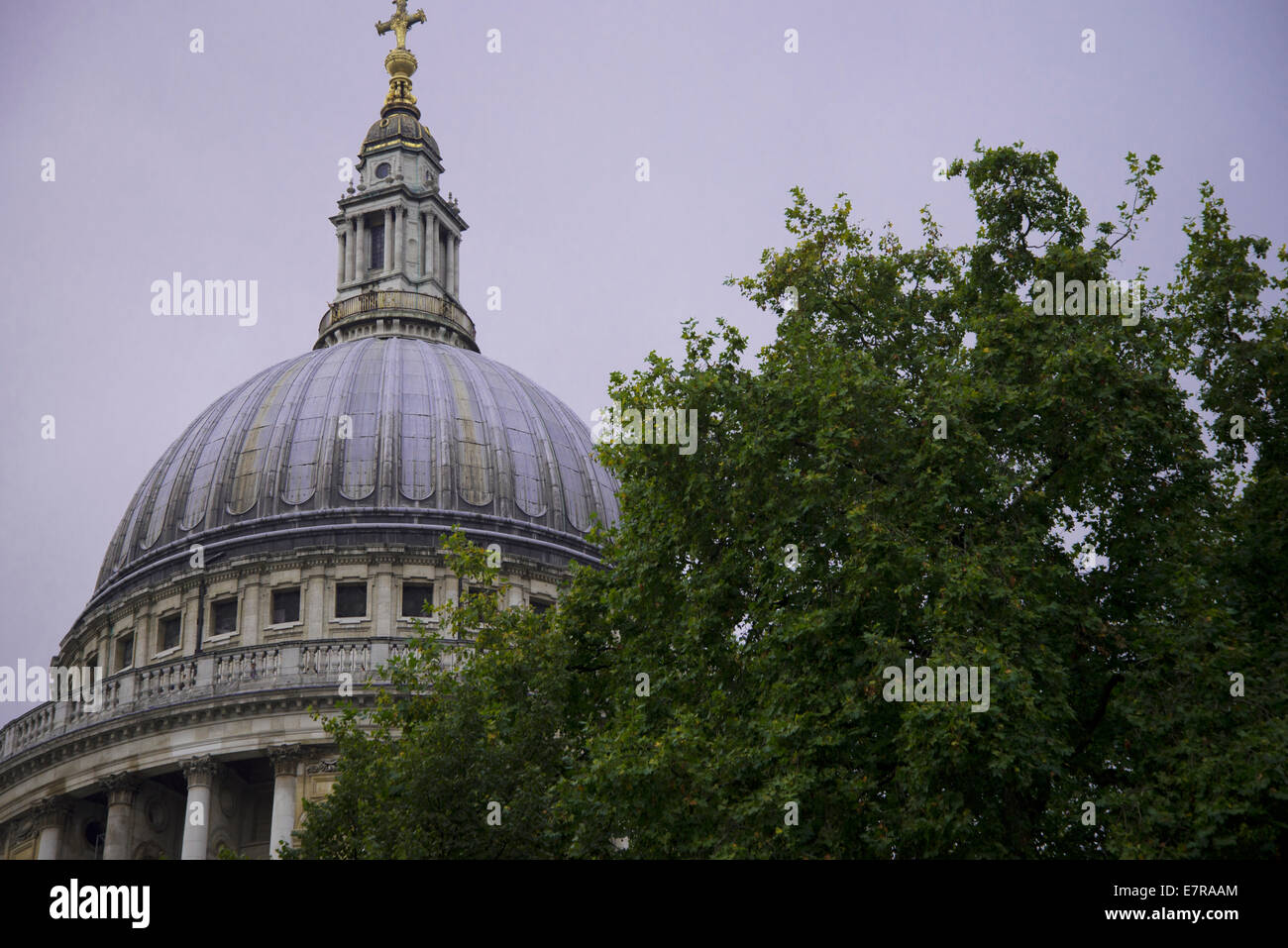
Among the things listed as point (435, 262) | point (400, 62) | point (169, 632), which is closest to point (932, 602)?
point (169, 632)

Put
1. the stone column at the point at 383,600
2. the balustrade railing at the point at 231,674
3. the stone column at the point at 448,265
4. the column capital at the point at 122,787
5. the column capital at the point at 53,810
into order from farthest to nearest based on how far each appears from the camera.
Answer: the stone column at the point at 448,265, the stone column at the point at 383,600, the column capital at the point at 53,810, the column capital at the point at 122,787, the balustrade railing at the point at 231,674

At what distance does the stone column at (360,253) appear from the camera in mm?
77562

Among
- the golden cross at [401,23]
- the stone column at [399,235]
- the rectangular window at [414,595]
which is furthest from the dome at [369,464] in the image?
the golden cross at [401,23]

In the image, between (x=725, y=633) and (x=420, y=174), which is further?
(x=420, y=174)

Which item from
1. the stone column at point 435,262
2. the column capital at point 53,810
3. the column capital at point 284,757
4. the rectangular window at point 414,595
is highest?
the stone column at point 435,262

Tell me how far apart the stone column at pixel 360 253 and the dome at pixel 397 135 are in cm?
452

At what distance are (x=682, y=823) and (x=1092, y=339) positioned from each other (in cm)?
981

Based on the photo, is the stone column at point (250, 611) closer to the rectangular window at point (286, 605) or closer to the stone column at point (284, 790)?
the rectangular window at point (286, 605)

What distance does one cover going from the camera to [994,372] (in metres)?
28.3

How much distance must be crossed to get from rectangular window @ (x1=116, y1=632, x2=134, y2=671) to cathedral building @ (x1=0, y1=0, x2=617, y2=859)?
8 centimetres

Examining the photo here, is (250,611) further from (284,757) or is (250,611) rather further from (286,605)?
(284,757)
